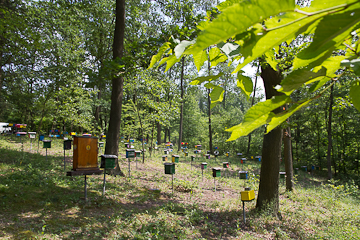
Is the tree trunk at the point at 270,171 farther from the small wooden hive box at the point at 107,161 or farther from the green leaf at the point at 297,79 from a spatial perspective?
the green leaf at the point at 297,79

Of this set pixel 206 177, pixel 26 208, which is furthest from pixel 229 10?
pixel 206 177

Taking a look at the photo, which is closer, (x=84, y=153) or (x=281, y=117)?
(x=281, y=117)

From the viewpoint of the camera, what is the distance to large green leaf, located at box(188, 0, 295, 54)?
29 cm

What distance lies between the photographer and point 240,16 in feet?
0.96

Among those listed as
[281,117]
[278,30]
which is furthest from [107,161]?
[278,30]

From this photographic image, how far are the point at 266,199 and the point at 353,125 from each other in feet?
46.2

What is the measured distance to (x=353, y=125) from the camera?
48.6ft

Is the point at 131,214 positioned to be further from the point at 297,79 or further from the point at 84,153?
the point at 297,79

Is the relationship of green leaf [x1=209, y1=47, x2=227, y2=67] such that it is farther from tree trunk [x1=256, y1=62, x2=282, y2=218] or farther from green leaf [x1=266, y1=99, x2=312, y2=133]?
tree trunk [x1=256, y1=62, x2=282, y2=218]

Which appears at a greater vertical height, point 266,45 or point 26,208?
point 266,45

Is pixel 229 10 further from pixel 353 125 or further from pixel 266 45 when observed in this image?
pixel 353 125

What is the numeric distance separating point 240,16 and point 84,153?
523cm

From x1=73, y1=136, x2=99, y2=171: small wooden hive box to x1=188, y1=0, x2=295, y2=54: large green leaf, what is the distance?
5143 millimetres

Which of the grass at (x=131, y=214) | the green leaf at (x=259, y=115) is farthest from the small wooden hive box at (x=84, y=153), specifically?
the green leaf at (x=259, y=115)
